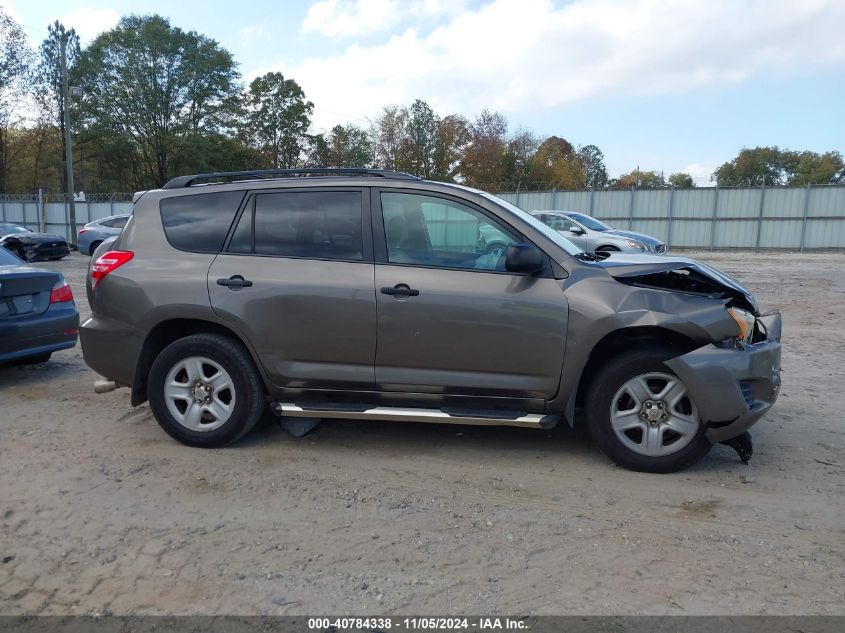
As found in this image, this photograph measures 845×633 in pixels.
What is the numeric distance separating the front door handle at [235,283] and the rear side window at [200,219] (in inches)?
11.0

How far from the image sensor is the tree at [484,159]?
51688 millimetres

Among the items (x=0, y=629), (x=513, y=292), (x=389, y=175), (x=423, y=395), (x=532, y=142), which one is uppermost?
(x=532, y=142)

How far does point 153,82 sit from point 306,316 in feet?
177

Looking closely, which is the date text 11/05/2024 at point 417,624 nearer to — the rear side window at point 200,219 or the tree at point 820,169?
the rear side window at point 200,219

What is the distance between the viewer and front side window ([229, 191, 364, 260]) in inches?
174

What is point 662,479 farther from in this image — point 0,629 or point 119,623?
point 0,629

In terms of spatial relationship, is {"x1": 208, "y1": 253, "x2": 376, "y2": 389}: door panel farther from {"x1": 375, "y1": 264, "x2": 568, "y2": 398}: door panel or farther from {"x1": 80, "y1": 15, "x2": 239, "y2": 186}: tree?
{"x1": 80, "y1": 15, "x2": 239, "y2": 186}: tree

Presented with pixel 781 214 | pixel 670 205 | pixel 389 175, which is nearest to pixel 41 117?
pixel 670 205

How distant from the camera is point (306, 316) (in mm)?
4305

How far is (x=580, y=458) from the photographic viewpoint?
4.38 meters

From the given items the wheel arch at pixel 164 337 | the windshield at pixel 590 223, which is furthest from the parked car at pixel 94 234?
the wheel arch at pixel 164 337

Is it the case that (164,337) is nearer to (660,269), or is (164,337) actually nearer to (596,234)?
(660,269)

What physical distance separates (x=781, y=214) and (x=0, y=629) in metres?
31.4

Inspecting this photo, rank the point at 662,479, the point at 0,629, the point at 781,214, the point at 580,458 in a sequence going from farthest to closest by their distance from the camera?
1. the point at 781,214
2. the point at 580,458
3. the point at 662,479
4. the point at 0,629
